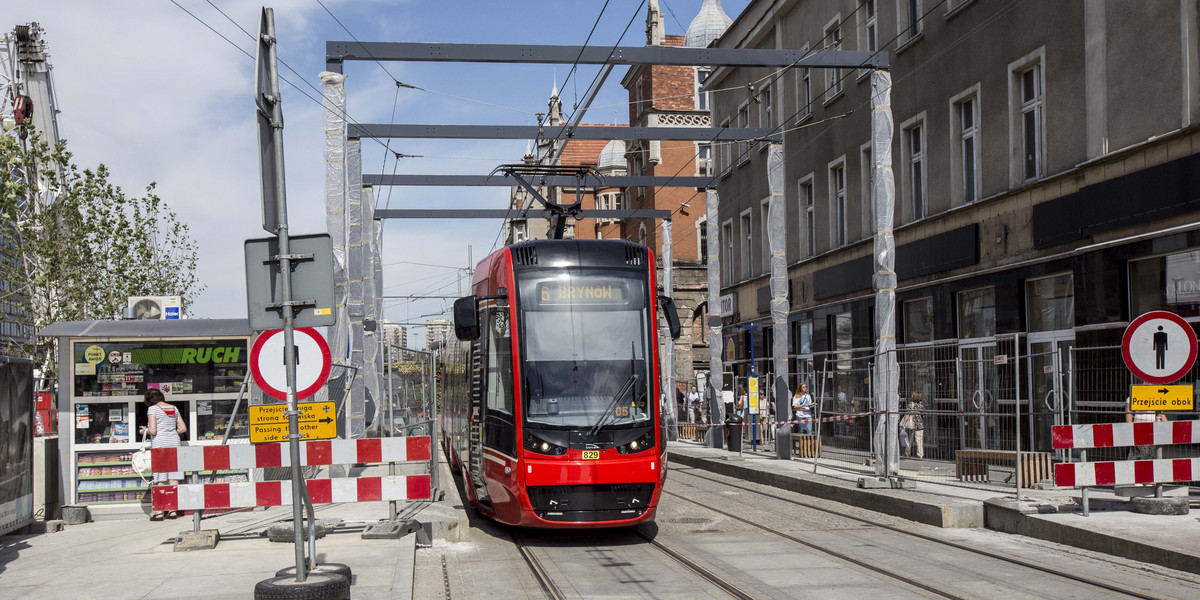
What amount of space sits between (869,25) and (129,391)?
18101 mm

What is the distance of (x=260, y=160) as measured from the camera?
7.74 m

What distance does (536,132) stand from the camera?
20.5m

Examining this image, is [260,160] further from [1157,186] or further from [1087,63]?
[1087,63]

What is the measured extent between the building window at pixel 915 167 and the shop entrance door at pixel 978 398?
834 centimetres

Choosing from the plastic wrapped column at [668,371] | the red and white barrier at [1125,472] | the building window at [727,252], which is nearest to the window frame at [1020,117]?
the red and white barrier at [1125,472]

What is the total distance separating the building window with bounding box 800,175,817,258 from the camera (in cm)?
3064

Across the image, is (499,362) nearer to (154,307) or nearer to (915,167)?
(154,307)

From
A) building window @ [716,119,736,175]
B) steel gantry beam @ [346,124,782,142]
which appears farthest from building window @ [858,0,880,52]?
building window @ [716,119,736,175]

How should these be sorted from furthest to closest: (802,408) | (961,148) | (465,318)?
(802,408)
(961,148)
(465,318)

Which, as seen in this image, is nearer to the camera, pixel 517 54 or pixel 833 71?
pixel 517 54

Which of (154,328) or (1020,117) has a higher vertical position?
(1020,117)

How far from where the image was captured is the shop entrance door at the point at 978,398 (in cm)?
1519

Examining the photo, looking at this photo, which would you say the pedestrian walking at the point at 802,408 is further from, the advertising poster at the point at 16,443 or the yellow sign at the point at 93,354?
the advertising poster at the point at 16,443

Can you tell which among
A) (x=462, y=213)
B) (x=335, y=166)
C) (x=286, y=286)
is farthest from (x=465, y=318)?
(x=462, y=213)
